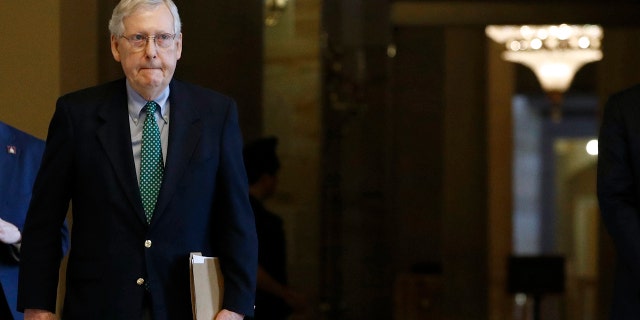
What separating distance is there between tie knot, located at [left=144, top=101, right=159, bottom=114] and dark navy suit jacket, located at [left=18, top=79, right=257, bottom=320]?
52 millimetres

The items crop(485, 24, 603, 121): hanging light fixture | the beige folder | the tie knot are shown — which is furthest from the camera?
crop(485, 24, 603, 121): hanging light fixture

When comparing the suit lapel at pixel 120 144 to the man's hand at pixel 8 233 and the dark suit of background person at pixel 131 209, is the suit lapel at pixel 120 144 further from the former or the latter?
the man's hand at pixel 8 233

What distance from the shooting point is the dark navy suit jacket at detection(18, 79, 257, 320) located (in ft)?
14.7

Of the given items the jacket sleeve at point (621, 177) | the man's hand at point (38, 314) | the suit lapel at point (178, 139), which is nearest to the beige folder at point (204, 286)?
the suit lapel at point (178, 139)

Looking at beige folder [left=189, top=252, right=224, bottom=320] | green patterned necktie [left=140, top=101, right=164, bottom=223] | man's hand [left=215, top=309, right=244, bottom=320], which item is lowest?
man's hand [left=215, top=309, right=244, bottom=320]

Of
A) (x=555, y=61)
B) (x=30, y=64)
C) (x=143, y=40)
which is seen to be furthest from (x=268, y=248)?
(x=555, y=61)

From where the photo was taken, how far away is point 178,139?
4.52 metres

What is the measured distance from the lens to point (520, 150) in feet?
102

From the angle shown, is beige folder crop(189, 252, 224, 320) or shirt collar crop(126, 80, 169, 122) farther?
shirt collar crop(126, 80, 169, 122)

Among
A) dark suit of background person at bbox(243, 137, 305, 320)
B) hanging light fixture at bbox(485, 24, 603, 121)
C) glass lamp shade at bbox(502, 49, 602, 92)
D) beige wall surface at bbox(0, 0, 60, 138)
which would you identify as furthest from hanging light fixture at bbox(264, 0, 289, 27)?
glass lamp shade at bbox(502, 49, 602, 92)

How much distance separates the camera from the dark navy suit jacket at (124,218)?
4.48 meters

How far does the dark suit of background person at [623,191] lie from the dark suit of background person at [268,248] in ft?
7.98

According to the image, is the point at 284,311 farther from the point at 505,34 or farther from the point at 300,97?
the point at 505,34

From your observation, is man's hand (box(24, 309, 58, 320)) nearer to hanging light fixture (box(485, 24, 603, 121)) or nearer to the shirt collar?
the shirt collar
